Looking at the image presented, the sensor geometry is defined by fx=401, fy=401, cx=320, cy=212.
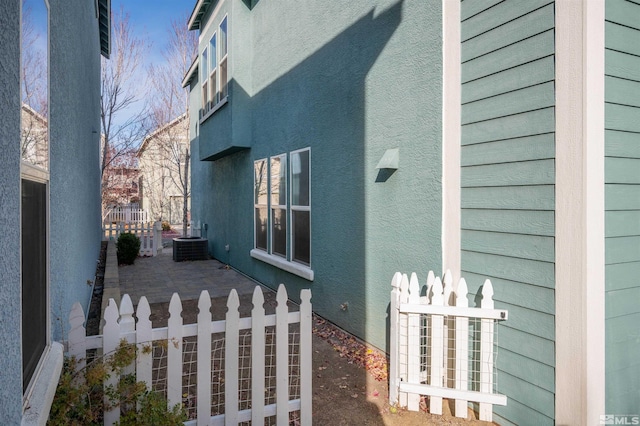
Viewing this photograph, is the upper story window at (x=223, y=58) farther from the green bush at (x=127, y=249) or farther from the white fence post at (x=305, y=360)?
the white fence post at (x=305, y=360)

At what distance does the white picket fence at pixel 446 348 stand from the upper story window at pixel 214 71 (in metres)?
6.62

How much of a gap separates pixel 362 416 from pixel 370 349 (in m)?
1.37

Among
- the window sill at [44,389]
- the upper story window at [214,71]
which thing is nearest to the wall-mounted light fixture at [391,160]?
the window sill at [44,389]

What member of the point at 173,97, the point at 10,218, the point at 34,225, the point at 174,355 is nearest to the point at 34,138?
the point at 34,225

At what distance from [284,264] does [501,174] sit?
4.35 m

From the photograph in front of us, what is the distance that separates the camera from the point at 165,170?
931 inches

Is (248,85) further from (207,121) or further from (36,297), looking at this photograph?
(36,297)

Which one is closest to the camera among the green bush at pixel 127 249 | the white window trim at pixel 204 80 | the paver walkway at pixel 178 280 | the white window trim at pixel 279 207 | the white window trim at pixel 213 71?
the white window trim at pixel 279 207

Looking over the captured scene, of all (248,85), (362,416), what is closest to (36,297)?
(362,416)

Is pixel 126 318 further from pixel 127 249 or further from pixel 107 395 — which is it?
pixel 127 249

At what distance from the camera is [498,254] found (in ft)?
10.3

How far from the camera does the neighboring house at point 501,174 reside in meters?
2.64

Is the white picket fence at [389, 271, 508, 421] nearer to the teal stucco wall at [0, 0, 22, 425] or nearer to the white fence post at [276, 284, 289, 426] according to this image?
the white fence post at [276, 284, 289, 426]

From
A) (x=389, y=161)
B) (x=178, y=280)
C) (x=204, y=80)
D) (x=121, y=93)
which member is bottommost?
(x=178, y=280)
